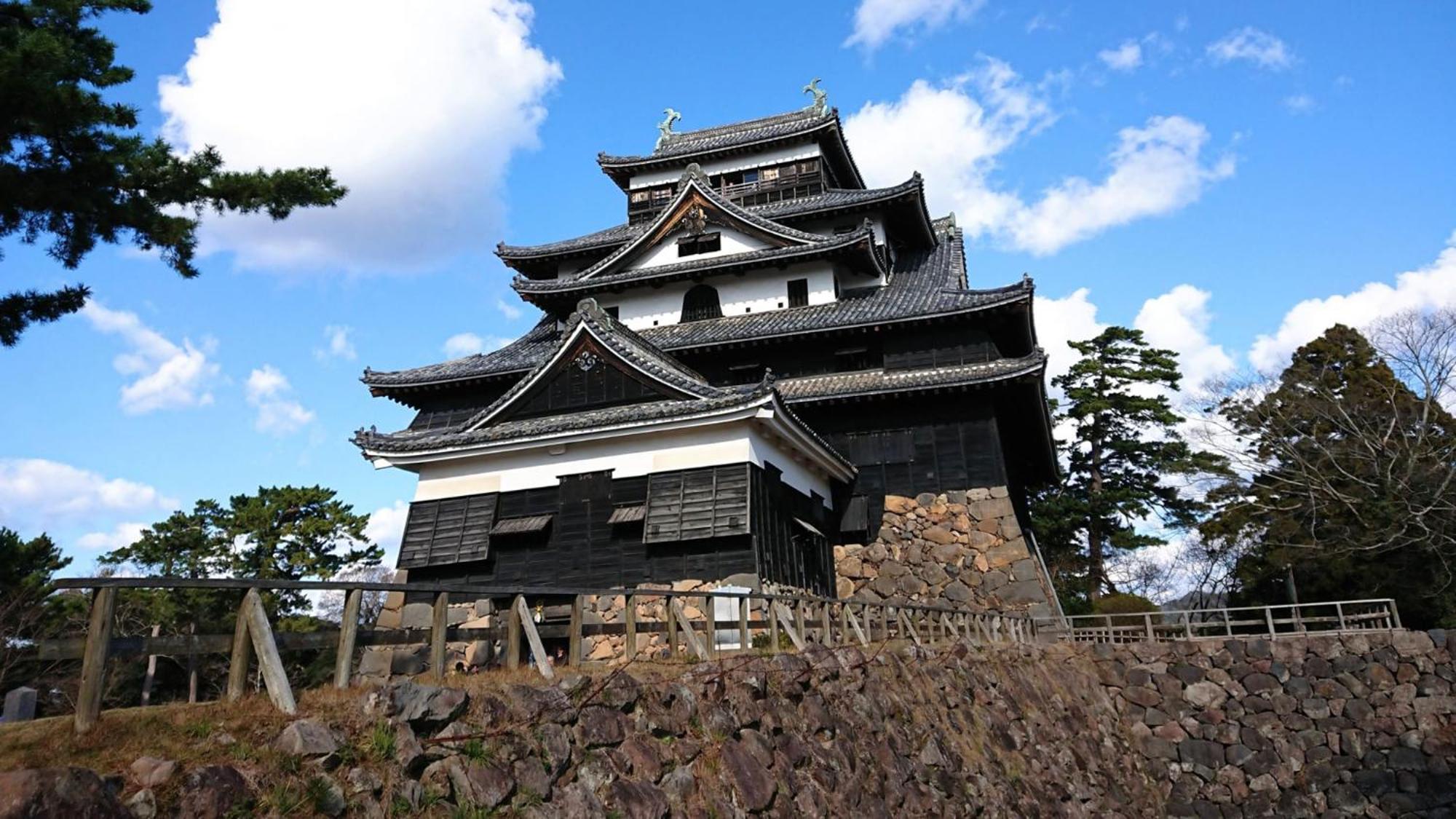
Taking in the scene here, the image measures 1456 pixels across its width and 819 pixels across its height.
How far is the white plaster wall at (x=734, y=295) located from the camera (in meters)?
24.0

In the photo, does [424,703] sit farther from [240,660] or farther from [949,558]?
[949,558]

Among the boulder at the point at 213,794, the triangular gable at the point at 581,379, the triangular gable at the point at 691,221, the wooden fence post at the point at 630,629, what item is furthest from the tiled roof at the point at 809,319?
the boulder at the point at 213,794

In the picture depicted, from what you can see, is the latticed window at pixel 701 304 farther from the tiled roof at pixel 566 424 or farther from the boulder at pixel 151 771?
the boulder at pixel 151 771

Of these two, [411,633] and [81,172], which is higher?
[81,172]

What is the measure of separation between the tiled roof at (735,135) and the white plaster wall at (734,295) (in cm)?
783

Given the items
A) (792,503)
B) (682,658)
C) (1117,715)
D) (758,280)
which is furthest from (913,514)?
(682,658)

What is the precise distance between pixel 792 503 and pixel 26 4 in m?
13.6

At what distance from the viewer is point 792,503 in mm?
17188

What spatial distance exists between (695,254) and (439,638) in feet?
64.4

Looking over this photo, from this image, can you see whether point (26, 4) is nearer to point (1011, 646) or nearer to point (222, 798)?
point (222, 798)

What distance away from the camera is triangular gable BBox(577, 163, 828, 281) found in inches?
961

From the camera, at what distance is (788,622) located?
10.1m

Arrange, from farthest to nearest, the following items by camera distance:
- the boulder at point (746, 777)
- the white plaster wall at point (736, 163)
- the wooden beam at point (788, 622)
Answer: the white plaster wall at point (736, 163) → the wooden beam at point (788, 622) → the boulder at point (746, 777)

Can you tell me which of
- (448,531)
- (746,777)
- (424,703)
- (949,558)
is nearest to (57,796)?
(424,703)
